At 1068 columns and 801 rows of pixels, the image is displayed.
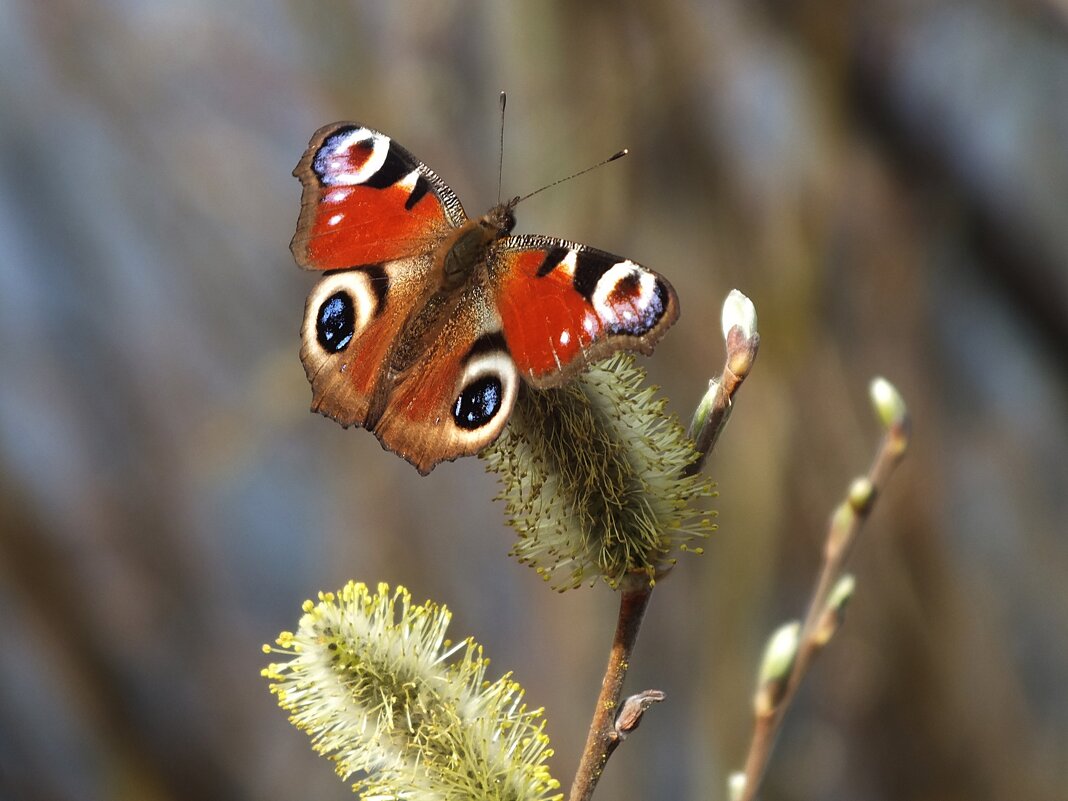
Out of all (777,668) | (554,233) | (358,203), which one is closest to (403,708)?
(777,668)

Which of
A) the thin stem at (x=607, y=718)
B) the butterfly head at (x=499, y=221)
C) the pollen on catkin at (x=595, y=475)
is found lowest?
the thin stem at (x=607, y=718)

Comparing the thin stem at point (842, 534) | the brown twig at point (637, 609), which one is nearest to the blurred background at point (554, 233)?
the thin stem at point (842, 534)

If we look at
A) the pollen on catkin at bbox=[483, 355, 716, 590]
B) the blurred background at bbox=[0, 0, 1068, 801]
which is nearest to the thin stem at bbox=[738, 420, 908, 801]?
the pollen on catkin at bbox=[483, 355, 716, 590]

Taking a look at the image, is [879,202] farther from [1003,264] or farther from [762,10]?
[762,10]

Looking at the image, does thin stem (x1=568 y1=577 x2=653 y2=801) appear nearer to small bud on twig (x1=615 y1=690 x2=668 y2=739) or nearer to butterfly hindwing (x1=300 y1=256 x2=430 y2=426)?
small bud on twig (x1=615 y1=690 x2=668 y2=739)

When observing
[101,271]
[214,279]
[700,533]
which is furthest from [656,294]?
[101,271]

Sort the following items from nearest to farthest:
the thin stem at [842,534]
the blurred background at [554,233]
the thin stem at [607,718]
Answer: the thin stem at [607,718] < the thin stem at [842,534] < the blurred background at [554,233]

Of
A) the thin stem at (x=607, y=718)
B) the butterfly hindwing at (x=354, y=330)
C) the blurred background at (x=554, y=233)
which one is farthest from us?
the blurred background at (x=554, y=233)

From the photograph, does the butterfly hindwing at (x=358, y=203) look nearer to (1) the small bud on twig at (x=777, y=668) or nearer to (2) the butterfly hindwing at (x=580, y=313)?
(2) the butterfly hindwing at (x=580, y=313)
